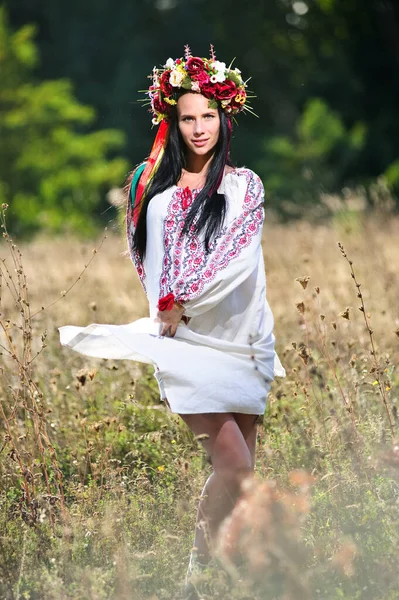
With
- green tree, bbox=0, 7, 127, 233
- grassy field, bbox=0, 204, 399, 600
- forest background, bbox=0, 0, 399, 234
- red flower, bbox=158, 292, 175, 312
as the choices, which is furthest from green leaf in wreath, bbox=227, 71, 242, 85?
green tree, bbox=0, 7, 127, 233

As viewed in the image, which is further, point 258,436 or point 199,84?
point 258,436

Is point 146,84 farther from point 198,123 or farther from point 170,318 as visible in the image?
point 170,318

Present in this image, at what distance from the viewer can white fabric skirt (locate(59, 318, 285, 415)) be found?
12.1 ft

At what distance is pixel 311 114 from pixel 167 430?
4056cm

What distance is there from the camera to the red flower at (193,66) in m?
4.03

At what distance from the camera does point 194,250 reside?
380cm

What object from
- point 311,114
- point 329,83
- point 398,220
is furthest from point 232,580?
point 311,114

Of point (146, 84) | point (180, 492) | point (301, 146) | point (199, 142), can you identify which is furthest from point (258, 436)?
point (146, 84)

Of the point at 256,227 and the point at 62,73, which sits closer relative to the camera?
the point at 256,227

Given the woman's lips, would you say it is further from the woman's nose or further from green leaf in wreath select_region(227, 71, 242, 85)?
green leaf in wreath select_region(227, 71, 242, 85)

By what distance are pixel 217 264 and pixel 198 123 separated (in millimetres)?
590

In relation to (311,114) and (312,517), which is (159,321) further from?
(311,114)

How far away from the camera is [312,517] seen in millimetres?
4133

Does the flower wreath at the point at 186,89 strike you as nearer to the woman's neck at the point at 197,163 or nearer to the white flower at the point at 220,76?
the white flower at the point at 220,76
